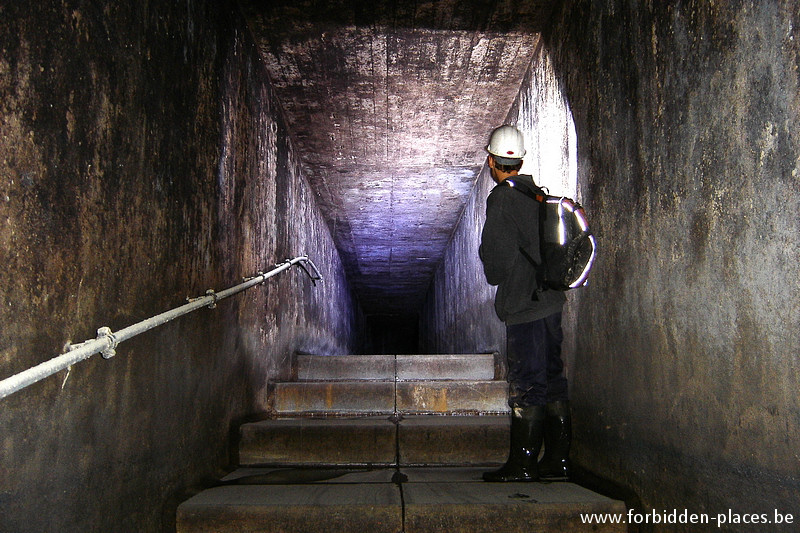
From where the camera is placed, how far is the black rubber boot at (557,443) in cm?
288

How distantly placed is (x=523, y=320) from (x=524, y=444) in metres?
0.58

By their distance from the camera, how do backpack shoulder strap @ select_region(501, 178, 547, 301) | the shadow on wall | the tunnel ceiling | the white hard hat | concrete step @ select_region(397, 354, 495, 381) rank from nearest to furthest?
backpack shoulder strap @ select_region(501, 178, 547, 301)
the white hard hat
the tunnel ceiling
concrete step @ select_region(397, 354, 495, 381)
the shadow on wall

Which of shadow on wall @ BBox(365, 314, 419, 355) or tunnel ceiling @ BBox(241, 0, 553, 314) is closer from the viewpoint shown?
tunnel ceiling @ BBox(241, 0, 553, 314)

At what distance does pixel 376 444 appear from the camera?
129 inches

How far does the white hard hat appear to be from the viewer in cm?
307

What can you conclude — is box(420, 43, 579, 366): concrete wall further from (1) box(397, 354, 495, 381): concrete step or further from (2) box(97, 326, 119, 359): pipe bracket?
(2) box(97, 326, 119, 359): pipe bracket

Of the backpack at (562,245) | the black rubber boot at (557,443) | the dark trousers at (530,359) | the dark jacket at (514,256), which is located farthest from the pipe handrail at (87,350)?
the black rubber boot at (557,443)

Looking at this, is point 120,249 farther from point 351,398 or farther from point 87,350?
point 351,398

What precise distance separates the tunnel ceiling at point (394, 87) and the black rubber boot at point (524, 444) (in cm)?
255

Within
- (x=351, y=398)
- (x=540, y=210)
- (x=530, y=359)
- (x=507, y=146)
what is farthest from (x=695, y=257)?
(x=351, y=398)

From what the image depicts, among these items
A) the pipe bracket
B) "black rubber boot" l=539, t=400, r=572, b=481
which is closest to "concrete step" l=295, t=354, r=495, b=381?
"black rubber boot" l=539, t=400, r=572, b=481

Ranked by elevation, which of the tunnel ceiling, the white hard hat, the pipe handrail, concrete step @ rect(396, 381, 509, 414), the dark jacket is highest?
the tunnel ceiling

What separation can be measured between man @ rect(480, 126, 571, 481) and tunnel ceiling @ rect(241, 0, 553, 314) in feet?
5.59

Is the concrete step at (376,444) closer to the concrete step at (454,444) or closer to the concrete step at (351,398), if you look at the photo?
the concrete step at (454,444)
